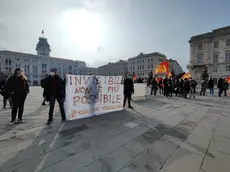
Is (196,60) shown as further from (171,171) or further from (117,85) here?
(171,171)

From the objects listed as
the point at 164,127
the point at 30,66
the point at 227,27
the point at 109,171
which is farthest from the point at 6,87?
the point at 30,66

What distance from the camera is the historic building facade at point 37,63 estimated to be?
216 feet

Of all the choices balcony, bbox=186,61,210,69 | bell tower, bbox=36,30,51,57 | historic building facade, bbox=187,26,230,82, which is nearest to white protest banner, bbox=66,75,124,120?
historic building facade, bbox=187,26,230,82

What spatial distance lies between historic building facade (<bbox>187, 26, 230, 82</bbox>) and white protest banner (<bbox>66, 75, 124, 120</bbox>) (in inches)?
1795

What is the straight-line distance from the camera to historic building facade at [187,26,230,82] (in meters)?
36.1

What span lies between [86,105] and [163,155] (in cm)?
303

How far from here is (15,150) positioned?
2.22 m

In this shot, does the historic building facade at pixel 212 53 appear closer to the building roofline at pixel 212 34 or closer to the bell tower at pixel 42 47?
the building roofline at pixel 212 34

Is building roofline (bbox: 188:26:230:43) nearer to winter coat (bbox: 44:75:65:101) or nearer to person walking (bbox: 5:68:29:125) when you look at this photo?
winter coat (bbox: 44:75:65:101)

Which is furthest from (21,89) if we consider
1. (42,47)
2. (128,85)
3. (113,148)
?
(42,47)

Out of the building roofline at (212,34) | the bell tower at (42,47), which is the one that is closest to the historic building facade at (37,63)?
the bell tower at (42,47)

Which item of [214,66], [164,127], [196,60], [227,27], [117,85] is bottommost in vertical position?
[164,127]

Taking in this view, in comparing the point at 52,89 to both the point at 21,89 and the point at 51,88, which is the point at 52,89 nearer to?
the point at 51,88

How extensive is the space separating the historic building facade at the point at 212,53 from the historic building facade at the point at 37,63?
217ft
